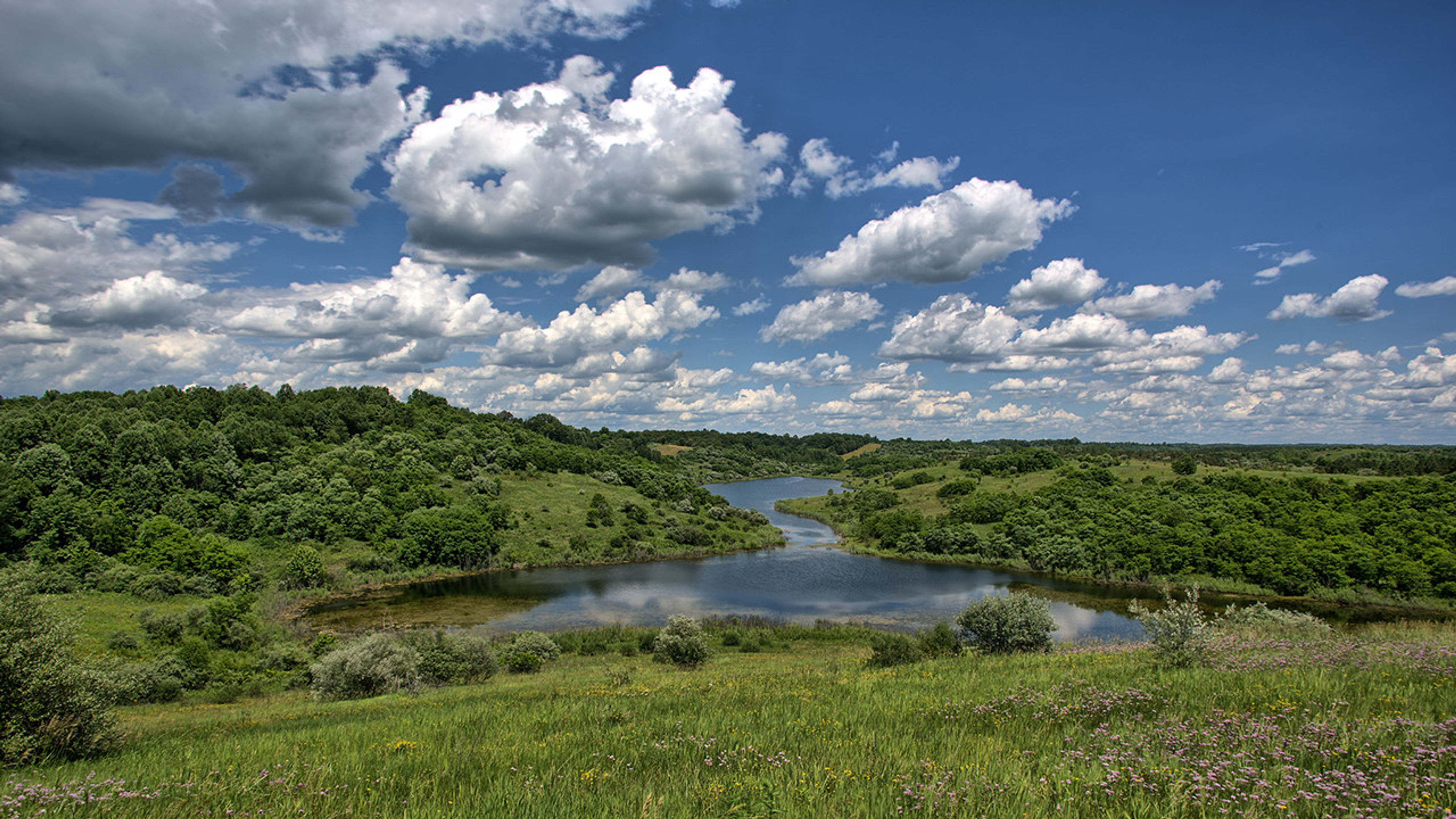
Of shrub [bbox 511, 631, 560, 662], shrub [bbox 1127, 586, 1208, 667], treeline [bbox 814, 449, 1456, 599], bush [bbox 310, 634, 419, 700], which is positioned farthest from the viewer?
treeline [bbox 814, 449, 1456, 599]

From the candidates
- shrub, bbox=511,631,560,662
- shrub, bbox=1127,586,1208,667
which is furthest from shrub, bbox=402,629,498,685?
shrub, bbox=1127,586,1208,667

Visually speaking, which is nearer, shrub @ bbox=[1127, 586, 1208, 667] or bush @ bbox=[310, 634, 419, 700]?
shrub @ bbox=[1127, 586, 1208, 667]

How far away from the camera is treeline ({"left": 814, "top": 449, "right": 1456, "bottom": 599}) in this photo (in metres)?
56.2

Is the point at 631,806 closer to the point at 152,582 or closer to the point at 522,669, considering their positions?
the point at 522,669

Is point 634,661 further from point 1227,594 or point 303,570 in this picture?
point 1227,594

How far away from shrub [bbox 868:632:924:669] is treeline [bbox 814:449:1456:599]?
5443 cm

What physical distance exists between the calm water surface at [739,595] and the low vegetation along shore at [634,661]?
214 inches

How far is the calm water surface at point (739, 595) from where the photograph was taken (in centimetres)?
4872

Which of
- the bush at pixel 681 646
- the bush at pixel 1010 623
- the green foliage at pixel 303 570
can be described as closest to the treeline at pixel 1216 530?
the bush at pixel 1010 623

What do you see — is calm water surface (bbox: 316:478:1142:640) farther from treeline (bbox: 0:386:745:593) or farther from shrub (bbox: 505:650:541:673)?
shrub (bbox: 505:650:541:673)

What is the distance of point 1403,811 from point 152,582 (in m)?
65.6

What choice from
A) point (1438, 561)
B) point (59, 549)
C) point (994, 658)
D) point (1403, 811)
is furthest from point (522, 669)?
point (1438, 561)

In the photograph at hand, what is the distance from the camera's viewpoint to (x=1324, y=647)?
1111 centimetres

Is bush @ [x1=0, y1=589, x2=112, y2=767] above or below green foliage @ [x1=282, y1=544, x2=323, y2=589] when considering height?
above
